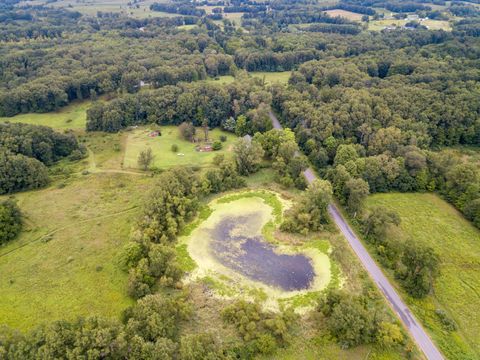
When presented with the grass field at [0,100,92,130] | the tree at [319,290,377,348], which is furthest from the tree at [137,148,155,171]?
the tree at [319,290,377,348]

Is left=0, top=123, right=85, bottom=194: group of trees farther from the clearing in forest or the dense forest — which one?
the clearing in forest

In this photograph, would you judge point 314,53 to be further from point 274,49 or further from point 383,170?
point 383,170

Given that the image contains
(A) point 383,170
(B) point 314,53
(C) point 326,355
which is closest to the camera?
(C) point 326,355

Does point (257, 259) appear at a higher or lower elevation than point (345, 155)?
lower

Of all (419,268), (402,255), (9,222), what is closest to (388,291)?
(419,268)

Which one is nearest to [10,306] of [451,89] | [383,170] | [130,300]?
[130,300]

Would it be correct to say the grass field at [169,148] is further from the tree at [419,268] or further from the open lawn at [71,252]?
the tree at [419,268]

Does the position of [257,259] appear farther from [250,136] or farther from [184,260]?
[250,136]

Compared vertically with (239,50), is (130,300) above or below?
below
